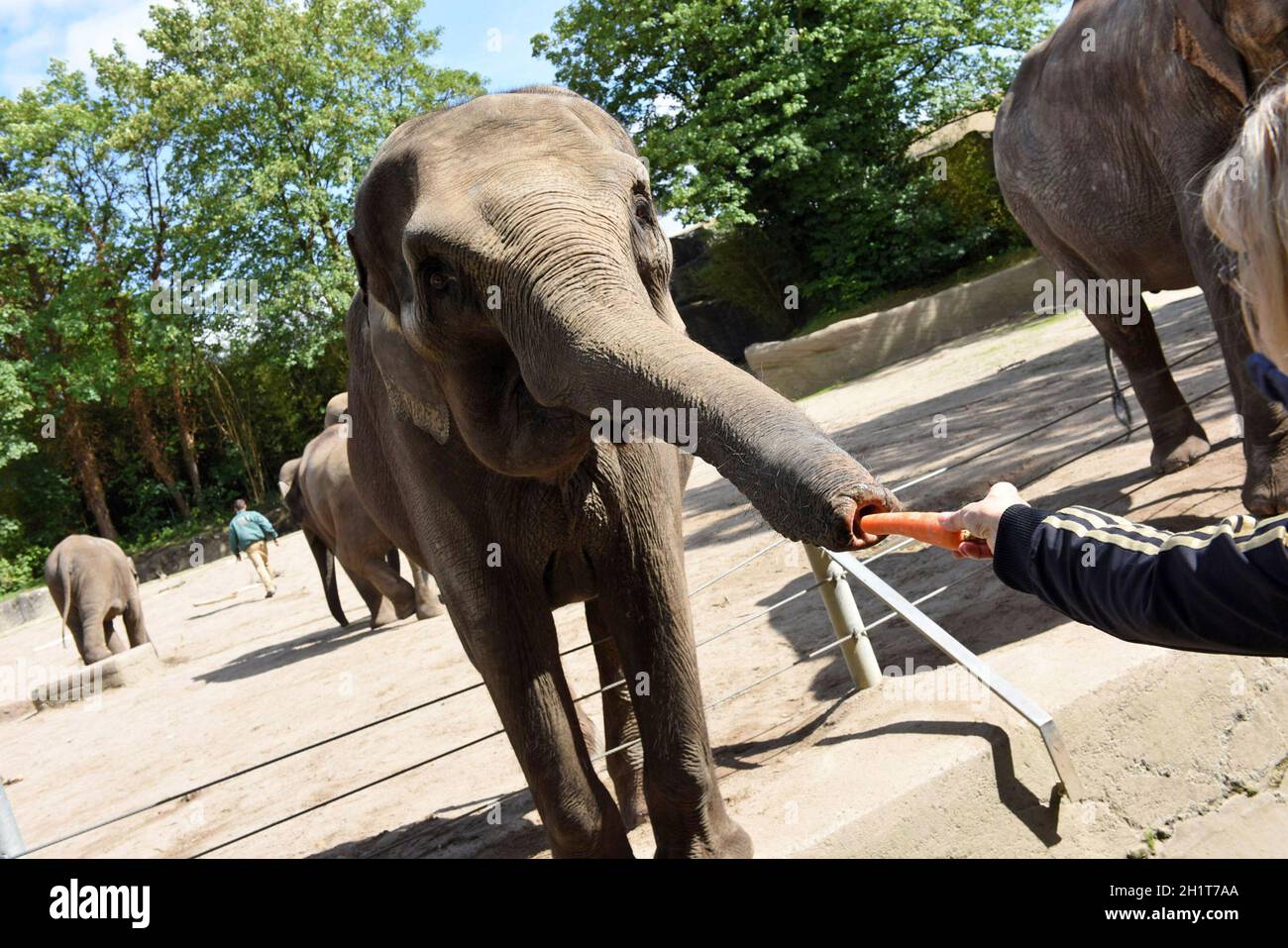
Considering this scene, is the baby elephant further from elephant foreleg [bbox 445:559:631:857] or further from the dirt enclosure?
elephant foreleg [bbox 445:559:631:857]

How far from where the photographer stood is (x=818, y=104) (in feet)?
82.0

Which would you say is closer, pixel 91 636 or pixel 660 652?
pixel 660 652

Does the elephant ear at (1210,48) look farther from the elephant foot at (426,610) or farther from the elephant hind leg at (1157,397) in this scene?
the elephant foot at (426,610)

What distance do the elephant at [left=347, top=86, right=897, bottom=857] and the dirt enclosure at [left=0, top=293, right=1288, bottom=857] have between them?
1.23 ft

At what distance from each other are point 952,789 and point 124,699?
32.5 ft

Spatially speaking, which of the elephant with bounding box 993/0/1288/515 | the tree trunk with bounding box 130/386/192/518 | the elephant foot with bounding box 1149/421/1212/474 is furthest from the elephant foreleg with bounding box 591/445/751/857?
the tree trunk with bounding box 130/386/192/518

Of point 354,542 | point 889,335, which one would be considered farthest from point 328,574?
point 889,335

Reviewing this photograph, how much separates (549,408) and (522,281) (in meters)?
0.35

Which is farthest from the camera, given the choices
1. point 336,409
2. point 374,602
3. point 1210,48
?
point 374,602

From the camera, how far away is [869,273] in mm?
24594

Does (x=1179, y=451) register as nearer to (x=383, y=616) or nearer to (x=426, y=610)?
(x=426, y=610)
